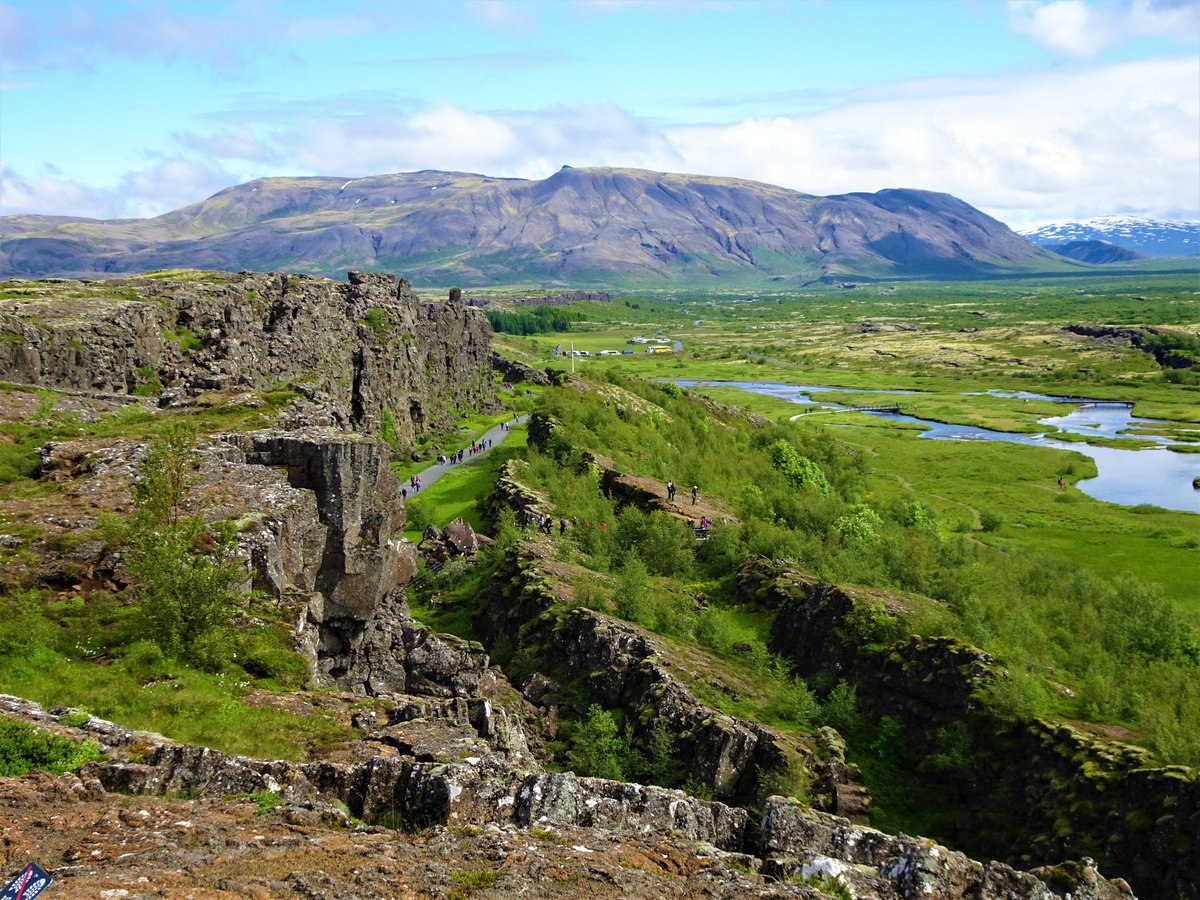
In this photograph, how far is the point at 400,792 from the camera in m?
18.6

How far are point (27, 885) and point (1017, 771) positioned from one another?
102ft

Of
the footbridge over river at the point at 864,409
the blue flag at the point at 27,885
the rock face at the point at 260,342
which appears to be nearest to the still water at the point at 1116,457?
the footbridge over river at the point at 864,409

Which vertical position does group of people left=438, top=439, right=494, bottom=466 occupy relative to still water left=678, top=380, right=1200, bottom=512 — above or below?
above


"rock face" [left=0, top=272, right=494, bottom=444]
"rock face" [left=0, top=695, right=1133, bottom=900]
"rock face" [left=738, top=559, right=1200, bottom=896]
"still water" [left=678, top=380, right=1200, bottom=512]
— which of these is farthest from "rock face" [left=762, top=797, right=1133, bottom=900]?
"still water" [left=678, top=380, right=1200, bottom=512]

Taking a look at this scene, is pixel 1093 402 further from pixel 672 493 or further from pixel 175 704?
pixel 175 704

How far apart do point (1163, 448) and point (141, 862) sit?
147 metres

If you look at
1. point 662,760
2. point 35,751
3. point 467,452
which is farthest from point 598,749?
point 467,452

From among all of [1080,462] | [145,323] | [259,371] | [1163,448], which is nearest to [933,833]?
[145,323]

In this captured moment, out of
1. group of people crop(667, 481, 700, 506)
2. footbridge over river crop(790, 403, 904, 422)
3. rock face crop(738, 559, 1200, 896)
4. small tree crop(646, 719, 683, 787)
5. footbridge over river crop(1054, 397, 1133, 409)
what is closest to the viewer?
rock face crop(738, 559, 1200, 896)

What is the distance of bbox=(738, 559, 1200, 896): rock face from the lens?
26297mm

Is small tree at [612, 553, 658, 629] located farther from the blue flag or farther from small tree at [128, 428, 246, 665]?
the blue flag

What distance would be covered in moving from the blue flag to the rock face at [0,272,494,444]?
36.5 meters

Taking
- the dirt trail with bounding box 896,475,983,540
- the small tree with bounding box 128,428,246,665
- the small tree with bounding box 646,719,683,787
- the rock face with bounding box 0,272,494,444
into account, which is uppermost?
the rock face with bounding box 0,272,494,444

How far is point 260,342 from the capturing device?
270 feet
